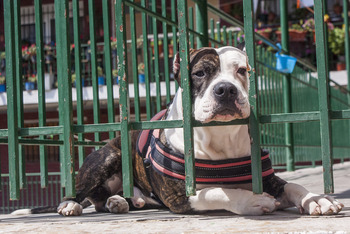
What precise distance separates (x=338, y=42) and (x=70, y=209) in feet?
43.9

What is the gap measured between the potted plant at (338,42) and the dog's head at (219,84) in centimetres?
1287

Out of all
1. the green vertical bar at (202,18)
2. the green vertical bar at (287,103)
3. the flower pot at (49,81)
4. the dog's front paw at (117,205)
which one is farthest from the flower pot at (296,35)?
the dog's front paw at (117,205)

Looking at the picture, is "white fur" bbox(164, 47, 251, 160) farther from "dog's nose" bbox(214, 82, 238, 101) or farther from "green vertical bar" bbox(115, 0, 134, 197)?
"green vertical bar" bbox(115, 0, 134, 197)

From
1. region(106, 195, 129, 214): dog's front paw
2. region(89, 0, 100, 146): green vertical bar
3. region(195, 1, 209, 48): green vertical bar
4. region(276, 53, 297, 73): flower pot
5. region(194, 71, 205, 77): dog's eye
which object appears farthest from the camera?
region(276, 53, 297, 73): flower pot

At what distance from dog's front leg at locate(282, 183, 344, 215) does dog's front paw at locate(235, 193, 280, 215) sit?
0.12 meters

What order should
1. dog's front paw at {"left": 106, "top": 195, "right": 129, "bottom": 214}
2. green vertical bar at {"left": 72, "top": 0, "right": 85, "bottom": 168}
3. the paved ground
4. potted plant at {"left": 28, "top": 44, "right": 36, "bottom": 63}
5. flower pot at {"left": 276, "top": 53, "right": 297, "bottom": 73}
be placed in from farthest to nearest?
potted plant at {"left": 28, "top": 44, "right": 36, "bottom": 63} < flower pot at {"left": 276, "top": 53, "right": 297, "bottom": 73} < green vertical bar at {"left": 72, "top": 0, "right": 85, "bottom": 168} < dog's front paw at {"left": 106, "top": 195, "right": 129, "bottom": 214} < the paved ground

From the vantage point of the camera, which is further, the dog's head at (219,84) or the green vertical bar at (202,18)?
the green vertical bar at (202,18)

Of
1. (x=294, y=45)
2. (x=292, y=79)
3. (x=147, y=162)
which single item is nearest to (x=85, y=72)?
(x=294, y=45)

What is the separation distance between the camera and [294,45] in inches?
635

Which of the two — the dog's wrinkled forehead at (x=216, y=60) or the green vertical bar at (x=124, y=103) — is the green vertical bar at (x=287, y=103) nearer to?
the dog's wrinkled forehead at (x=216, y=60)

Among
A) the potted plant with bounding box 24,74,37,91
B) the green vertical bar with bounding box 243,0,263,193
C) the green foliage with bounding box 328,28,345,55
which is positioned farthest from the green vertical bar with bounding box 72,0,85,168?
the green foliage with bounding box 328,28,345,55

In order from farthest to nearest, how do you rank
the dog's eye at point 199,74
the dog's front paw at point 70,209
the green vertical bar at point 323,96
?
the dog's front paw at point 70,209, the dog's eye at point 199,74, the green vertical bar at point 323,96

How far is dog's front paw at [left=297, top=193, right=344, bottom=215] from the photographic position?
101 inches

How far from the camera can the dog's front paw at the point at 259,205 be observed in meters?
2.68
